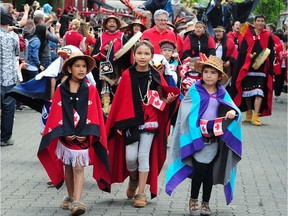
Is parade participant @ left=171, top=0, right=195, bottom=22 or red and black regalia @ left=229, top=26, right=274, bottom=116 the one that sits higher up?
parade participant @ left=171, top=0, right=195, bottom=22

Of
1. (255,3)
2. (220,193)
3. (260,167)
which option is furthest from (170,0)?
(220,193)

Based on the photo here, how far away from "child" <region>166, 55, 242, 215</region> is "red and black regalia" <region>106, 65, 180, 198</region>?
489 mm

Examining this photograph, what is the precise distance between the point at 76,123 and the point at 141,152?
0.89 meters

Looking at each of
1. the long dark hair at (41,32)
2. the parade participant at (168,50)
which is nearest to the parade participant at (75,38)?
the long dark hair at (41,32)

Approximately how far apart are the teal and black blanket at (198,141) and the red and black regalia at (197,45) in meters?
6.03

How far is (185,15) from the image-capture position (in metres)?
20.2

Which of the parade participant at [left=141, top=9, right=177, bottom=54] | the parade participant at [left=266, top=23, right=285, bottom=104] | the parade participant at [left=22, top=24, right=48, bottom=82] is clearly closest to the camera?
the parade participant at [left=141, top=9, right=177, bottom=54]

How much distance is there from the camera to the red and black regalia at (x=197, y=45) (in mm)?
14586

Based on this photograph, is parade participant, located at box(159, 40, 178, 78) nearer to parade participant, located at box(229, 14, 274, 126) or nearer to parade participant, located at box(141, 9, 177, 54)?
parade participant, located at box(141, 9, 177, 54)

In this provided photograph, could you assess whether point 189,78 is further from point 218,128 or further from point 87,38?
point 87,38

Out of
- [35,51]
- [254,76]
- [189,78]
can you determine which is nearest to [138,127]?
[189,78]

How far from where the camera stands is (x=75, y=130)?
834 centimetres

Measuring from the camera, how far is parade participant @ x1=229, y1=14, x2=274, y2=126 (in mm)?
16906

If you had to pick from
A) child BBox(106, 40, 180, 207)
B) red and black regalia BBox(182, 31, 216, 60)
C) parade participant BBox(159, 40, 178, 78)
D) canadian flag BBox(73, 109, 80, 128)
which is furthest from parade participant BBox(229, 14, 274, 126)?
canadian flag BBox(73, 109, 80, 128)
